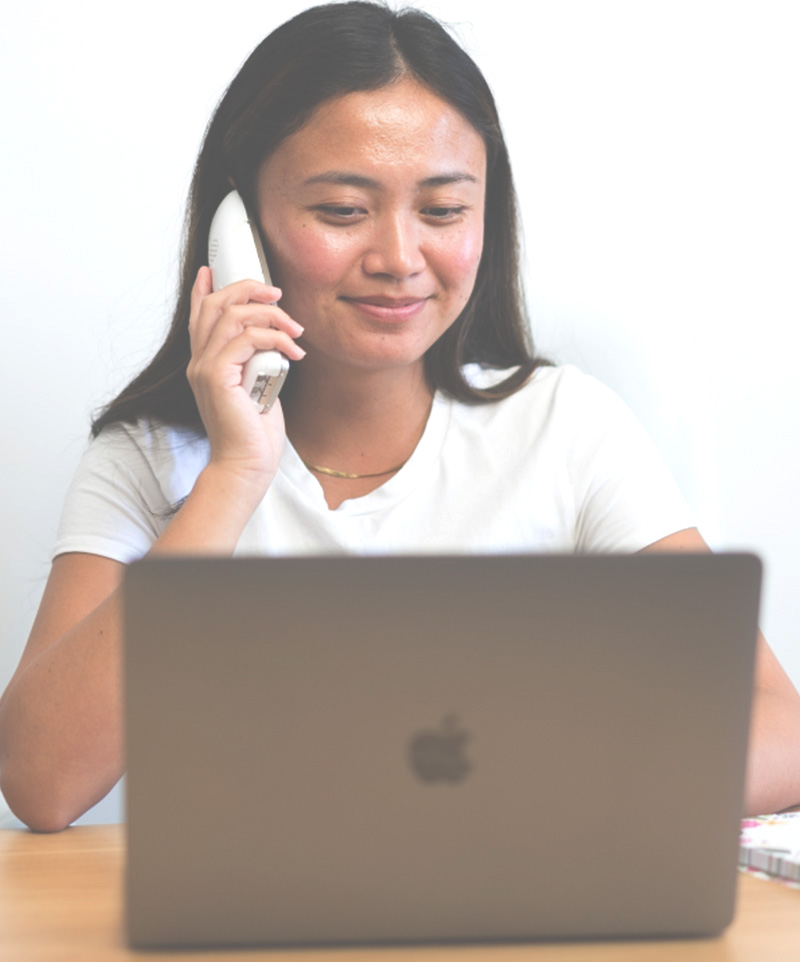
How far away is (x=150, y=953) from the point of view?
0.66 metres

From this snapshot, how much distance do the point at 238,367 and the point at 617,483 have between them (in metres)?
0.54

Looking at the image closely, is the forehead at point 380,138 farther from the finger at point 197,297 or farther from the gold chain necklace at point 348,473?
the gold chain necklace at point 348,473

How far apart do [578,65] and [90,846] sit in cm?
147

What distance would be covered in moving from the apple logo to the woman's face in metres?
0.88

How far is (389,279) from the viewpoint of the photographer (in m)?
1.43

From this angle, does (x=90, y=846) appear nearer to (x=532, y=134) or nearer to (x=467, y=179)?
(x=467, y=179)

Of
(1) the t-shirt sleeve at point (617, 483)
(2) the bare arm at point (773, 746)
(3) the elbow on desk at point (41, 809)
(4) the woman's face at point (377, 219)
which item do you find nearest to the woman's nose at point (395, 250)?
(4) the woman's face at point (377, 219)

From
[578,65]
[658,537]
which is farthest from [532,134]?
[658,537]

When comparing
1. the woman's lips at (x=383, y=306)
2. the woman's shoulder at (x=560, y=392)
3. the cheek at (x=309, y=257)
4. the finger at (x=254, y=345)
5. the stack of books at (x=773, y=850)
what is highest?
the cheek at (x=309, y=257)

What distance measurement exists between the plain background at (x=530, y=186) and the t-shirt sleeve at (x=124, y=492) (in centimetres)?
32

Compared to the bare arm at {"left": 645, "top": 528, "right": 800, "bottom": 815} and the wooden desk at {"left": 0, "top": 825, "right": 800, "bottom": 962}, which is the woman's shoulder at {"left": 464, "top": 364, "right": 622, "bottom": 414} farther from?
the wooden desk at {"left": 0, "top": 825, "right": 800, "bottom": 962}

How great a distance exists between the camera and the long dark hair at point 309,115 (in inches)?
57.0

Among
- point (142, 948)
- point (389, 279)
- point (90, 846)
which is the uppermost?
point (389, 279)

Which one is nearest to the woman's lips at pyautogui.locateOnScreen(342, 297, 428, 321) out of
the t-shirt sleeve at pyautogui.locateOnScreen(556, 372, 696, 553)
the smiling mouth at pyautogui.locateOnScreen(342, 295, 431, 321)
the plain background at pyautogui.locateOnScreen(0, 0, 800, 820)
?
the smiling mouth at pyautogui.locateOnScreen(342, 295, 431, 321)
